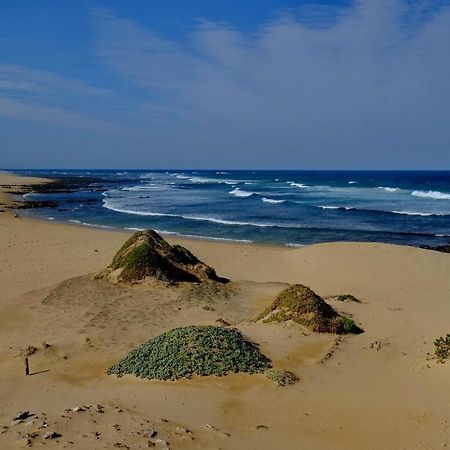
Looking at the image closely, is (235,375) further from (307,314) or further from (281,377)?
(307,314)

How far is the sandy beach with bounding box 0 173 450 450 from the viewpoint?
7.85m

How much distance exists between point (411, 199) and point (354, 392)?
6185cm

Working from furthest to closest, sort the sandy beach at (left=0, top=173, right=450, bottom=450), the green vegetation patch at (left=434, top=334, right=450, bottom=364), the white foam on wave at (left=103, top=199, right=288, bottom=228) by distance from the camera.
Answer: the white foam on wave at (left=103, top=199, right=288, bottom=228) → the green vegetation patch at (left=434, top=334, right=450, bottom=364) → the sandy beach at (left=0, top=173, right=450, bottom=450)

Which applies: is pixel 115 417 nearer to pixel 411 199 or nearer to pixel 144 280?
pixel 144 280

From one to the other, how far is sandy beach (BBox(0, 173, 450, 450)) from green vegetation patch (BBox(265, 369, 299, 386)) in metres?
0.18

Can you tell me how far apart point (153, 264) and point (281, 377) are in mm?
9427

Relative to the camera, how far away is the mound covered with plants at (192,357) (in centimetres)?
1029

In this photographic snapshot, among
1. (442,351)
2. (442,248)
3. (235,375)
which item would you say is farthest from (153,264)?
(442,248)

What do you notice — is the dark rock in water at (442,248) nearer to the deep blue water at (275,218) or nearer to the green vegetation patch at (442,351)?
the deep blue water at (275,218)

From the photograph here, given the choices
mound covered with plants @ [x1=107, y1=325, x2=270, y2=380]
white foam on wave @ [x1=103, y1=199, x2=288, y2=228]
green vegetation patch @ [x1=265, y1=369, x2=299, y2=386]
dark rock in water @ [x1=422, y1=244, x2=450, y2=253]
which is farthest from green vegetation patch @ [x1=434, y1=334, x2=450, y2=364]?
white foam on wave @ [x1=103, y1=199, x2=288, y2=228]

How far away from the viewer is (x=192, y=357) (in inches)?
417

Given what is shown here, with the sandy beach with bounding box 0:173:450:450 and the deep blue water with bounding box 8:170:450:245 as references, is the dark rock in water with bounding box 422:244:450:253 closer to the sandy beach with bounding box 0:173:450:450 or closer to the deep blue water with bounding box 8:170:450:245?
the deep blue water with bounding box 8:170:450:245

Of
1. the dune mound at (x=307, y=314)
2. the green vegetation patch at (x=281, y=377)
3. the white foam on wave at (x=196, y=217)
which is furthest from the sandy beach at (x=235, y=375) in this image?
the white foam on wave at (x=196, y=217)

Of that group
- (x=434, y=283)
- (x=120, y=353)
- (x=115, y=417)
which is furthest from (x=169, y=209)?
(x=115, y=417)
